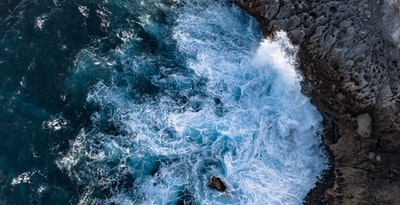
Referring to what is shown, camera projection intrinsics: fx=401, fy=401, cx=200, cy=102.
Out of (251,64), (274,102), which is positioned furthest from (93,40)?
(274,102)

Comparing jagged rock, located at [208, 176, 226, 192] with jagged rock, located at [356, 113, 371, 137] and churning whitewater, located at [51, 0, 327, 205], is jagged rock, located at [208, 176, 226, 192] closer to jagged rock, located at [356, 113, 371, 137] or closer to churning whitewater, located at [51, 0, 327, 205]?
churning whitewater, located at [51, 0, 327, 205]

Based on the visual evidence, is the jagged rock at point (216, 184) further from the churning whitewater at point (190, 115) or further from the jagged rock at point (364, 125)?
the jagged rock at point (364, 125)

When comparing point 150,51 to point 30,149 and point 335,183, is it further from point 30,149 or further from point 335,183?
point 335,183

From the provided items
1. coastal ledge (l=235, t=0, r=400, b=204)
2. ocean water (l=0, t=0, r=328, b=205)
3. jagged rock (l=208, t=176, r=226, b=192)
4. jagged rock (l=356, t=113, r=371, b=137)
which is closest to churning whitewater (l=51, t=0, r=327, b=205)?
ocean water (l=0, t=0, r=328, b=205)

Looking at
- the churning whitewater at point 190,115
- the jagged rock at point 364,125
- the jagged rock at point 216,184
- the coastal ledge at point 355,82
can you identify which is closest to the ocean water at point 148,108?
the churning whitewater at point 190,115

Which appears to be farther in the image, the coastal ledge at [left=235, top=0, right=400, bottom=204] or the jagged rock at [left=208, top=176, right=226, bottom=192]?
the jagged rock at [left=208, top=176, right=226, bottom=192]
